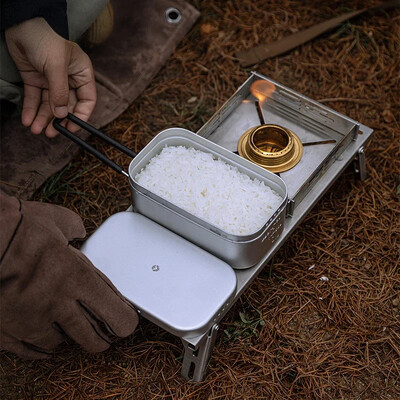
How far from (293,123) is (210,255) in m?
0.55

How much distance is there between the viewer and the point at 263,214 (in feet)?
4.86

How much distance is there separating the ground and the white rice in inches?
10.6

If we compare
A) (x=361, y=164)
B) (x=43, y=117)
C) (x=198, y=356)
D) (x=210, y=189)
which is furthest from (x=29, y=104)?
(x=361, y=164)

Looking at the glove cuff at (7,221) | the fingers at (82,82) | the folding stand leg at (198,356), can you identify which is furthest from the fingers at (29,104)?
the folding stand leg at (198,356)

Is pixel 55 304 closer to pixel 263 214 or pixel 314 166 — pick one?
pixel 263 214

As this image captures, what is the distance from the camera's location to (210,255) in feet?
4.82

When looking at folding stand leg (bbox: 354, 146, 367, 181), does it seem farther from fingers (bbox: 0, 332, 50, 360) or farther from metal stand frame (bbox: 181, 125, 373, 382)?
fingers (bbox: 0, 332, 50, 360)

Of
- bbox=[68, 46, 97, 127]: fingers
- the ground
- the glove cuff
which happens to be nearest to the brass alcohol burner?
the ground

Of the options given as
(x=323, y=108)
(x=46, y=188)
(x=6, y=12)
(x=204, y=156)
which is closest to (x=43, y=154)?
(x=46, y=188)

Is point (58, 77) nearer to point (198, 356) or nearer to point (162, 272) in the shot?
point (162, 272)

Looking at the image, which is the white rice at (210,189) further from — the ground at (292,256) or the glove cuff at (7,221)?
the glove cuff at (7,221)

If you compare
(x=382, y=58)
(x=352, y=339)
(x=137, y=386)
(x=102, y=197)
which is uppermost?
(x=382, y=58)

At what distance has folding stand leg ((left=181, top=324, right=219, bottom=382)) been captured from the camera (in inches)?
56.3

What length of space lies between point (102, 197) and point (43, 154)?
0.24 metres
